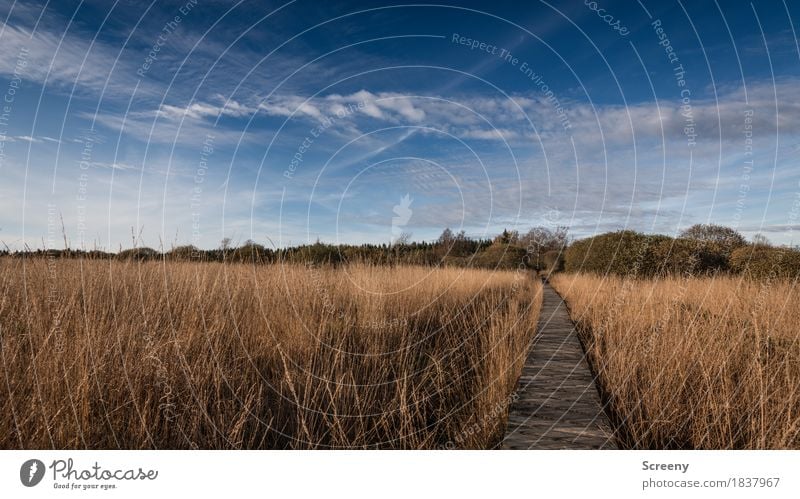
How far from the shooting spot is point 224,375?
3.76 meters

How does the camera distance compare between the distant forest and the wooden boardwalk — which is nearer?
the wooden boardwalk

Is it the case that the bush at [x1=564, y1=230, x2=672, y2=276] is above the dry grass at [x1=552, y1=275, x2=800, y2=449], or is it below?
above

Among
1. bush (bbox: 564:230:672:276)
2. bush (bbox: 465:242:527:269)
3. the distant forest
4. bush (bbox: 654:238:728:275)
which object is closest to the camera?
the distant forest

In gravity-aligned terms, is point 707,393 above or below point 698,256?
below

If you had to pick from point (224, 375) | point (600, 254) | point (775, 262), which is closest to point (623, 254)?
point (600, 254)

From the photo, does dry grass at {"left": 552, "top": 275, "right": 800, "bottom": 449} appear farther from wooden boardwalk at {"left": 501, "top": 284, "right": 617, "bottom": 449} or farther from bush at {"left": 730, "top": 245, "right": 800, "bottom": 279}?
bush at {"left": 730, "top": 245, "right": 800, "bottom": 279}

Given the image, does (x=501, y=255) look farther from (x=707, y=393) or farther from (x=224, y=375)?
(x=224, y=375)

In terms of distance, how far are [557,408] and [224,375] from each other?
9.02 ft

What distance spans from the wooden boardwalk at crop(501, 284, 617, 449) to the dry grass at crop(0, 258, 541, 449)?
0.18 meters

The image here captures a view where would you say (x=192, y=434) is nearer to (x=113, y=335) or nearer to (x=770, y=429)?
(x=113, y=335)

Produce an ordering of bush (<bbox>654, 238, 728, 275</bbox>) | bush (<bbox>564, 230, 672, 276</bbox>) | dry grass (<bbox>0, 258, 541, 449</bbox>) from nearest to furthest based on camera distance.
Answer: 1. dry grass (<bbox>0, 258, 541, 449</bbox>)
2. bush (<bbox>654, 238, 728, 275</bbox>)
3. bush (<bbox>564, 230, 672, 276</bbox>)

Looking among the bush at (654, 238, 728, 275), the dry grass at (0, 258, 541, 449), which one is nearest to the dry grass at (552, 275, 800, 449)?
the dry grass at (0, 258, 541, 449)

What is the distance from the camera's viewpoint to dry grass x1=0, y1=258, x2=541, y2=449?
3.04 meters

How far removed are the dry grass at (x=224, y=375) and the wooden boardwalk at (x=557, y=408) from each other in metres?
0.18
